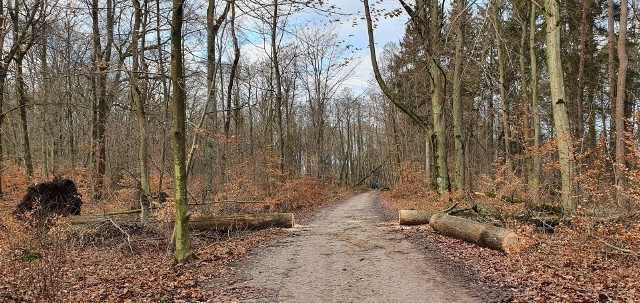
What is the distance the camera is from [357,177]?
60.5 meters

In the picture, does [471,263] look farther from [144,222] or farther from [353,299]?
[144,222]

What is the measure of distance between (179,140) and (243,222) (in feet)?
16.6

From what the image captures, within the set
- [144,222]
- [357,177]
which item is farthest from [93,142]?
[357,177]

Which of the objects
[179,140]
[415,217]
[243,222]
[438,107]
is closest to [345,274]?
[179,140]

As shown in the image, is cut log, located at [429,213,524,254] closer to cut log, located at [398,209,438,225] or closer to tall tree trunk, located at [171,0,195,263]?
cut log, located at [398,209,438,225]

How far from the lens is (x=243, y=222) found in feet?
40.9

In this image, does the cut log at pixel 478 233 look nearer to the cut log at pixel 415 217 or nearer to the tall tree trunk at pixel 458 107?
the cut log at pixel 415 217

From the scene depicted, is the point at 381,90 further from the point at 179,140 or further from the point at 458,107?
the point at 179,140

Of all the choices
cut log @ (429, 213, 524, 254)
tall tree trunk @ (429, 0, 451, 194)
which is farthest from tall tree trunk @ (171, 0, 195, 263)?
tall tree trunk @ (429, 0, 451, 194)

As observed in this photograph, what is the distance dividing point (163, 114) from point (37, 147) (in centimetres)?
1929

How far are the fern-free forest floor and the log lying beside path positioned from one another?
5.37 ft

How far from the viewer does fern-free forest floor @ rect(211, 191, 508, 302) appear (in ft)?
20.5

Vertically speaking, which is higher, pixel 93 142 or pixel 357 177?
pixel 93 142

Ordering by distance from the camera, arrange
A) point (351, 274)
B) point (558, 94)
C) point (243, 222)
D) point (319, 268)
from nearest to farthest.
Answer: point (351, 274) → point (319, 268) → point (558, 94) → point (243, 222)
